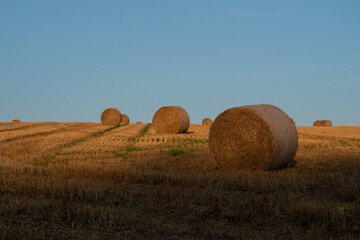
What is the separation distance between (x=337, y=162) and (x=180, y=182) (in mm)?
4901

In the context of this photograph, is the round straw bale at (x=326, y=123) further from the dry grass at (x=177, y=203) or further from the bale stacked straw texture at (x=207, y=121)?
the dry grass at (x=177, y=203)

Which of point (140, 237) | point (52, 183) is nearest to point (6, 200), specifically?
point (52, 183)

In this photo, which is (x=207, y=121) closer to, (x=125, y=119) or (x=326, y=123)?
(x=125, y=119)

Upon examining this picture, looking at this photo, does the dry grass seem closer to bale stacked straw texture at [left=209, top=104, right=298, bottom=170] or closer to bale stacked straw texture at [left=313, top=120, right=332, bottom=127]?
bale stacked straw texture at [left=209, top=104, right=298, bottom=170]

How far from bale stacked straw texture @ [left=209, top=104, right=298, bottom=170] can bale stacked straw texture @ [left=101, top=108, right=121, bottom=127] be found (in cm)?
2498

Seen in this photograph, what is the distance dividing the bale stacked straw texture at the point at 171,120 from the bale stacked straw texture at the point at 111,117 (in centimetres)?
1087

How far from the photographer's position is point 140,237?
173 inches

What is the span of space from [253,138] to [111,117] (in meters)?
26.4

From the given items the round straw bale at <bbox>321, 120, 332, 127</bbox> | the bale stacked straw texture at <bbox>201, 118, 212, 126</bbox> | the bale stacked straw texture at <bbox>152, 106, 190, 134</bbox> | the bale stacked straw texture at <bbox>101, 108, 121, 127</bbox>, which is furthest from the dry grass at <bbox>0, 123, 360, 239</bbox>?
the bale stacked straw texture at <bbox>201, 118, 212, 126</bbox>

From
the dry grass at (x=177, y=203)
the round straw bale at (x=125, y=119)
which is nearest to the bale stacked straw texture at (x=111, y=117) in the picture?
the round straw bale at (x=125, y=119)

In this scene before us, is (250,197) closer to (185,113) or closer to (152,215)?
(152,215)

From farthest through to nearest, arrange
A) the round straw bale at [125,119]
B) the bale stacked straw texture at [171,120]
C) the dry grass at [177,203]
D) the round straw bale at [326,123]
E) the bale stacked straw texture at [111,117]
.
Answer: the round straw bale at [125,119] < the round straw bale at [326,123] < the bale stacked straw texture at [111,117] < the bale stacked straw texture at [171,120] < the dry grass at [177,203]

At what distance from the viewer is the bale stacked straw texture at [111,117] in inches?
1350

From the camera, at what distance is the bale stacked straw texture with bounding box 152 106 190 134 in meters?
23.5
